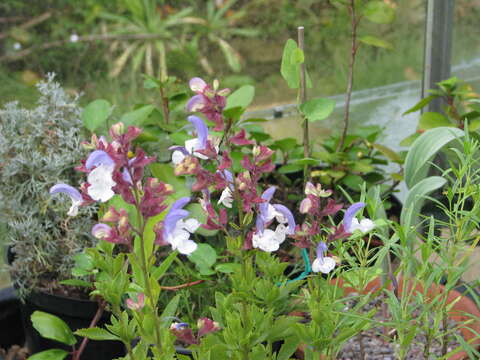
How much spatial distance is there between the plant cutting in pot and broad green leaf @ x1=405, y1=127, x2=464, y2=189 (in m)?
0.60

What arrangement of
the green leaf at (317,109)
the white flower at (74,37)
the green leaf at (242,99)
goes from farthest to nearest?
the white flower at (74,37) < the green leaf at (242,99) < the green leaf at (317,109)

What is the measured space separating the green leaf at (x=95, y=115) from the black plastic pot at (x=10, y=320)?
45 centimetres

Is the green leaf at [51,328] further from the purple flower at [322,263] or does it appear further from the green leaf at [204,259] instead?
the purple flower at [322,263]

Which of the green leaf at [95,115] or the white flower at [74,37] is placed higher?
the green leaf at [95,115]

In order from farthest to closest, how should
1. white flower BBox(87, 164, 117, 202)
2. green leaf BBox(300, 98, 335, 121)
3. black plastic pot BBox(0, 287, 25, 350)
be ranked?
black plastic pot BBox(0, 287, 25, 350) < green leaf BBox(300, 98, 335, 121) < white flower BBox(87, 164, 117, 202)

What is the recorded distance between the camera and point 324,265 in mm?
780

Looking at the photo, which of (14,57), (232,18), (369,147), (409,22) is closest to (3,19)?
(14,57)

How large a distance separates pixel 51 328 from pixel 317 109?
1.97 feet

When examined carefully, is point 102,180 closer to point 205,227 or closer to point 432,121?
point 205,227

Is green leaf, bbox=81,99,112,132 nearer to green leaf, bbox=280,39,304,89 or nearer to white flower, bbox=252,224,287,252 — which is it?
green leaf, bbox=280,39,304,89

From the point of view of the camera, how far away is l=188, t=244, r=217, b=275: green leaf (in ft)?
3.53

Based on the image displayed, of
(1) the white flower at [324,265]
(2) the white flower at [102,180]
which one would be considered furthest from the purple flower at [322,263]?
(2) the white flower at [102,180]

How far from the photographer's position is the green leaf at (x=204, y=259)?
3.53ft

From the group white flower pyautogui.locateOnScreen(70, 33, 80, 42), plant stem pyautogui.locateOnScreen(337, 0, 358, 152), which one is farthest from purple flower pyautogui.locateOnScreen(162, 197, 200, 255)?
white flower pyautogui.locateOnScreen(70, 33, 80, 42)
